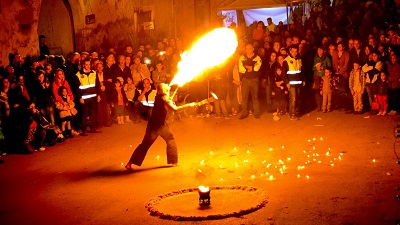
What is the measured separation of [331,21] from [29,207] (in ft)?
43.0

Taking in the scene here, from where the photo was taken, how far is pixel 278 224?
7430 millimetres

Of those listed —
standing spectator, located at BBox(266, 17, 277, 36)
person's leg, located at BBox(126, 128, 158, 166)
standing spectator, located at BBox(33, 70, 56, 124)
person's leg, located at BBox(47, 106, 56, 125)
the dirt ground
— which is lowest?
the dirt ground

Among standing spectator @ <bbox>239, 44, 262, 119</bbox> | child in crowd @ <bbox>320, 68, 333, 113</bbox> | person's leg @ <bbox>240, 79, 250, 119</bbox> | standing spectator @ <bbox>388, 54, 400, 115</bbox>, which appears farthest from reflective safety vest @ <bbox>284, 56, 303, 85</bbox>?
standing spectator @ <bbox>388, 54, 400, 115</bbox>

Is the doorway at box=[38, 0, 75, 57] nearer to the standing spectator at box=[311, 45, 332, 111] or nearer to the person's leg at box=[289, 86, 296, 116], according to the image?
the person's leg at box=[289, 86, 296, 116]

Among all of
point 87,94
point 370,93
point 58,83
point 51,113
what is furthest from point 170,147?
point 370,93

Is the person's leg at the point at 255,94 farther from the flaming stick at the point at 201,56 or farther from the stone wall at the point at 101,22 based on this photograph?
the stone wall at the point at 101,22

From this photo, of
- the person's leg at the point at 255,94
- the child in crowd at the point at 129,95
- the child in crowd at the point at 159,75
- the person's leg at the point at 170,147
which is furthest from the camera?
the child in crowd at the point at 159,75

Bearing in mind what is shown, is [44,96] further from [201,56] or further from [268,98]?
[268,98]

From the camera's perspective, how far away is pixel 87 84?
15789 millimetres

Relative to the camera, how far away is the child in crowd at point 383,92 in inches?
611

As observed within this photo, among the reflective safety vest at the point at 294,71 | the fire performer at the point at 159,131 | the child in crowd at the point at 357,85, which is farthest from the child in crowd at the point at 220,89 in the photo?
the fire performer at the point at 159,131

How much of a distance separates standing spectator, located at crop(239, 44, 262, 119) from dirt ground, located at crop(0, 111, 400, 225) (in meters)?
0.94

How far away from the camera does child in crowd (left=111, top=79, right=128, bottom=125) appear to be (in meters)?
16.8

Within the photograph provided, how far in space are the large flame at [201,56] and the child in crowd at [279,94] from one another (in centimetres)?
394
